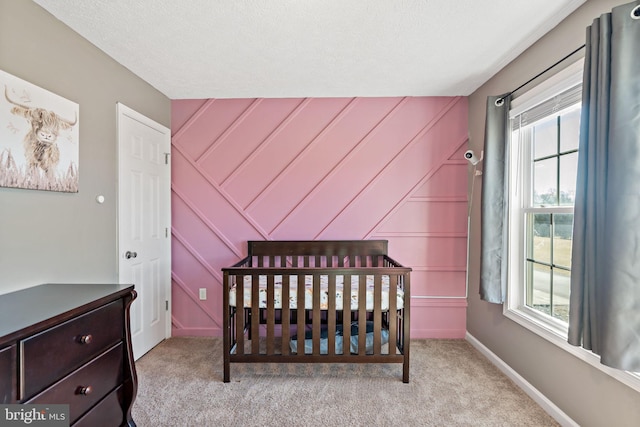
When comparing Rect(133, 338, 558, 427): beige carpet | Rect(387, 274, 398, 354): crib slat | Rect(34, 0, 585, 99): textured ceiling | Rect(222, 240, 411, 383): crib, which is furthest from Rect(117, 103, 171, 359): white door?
Rect(387, 274, 398, 354): crib slat

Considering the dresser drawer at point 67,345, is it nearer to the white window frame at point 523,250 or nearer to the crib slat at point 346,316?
the crib slat at point 346,316

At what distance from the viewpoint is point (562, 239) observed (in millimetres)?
1807

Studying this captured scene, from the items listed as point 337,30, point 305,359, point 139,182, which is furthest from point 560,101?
point 139,182

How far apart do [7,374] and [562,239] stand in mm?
2623

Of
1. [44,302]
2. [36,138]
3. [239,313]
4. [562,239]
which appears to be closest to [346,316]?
[239,313]

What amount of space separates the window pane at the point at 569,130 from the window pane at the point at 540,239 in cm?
45

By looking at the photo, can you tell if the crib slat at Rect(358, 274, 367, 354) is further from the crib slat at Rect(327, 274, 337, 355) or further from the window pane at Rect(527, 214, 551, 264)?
the window pane at Rect(527, 214, 551, 264)

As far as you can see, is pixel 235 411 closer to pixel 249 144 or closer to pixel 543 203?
pixel 249 144

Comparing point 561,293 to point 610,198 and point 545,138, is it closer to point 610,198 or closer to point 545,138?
point 610,198

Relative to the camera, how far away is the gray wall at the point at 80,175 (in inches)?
55.6

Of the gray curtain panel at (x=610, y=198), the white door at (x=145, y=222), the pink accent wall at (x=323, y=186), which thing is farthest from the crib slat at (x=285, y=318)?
the gray curtain panel at (x=610, y=198)

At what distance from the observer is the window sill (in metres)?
1.28

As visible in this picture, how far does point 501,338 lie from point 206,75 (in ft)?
9.93

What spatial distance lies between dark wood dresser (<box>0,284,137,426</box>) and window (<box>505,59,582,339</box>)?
7.63ft
